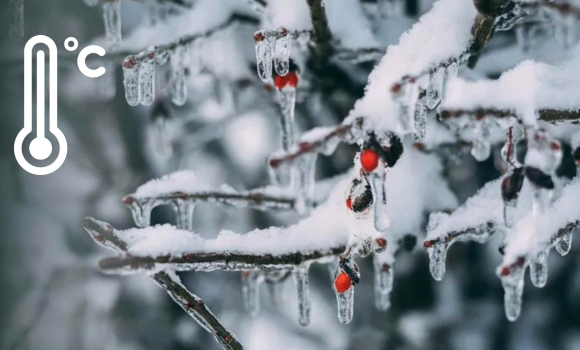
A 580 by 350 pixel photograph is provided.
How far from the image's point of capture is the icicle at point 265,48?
53.8 inches

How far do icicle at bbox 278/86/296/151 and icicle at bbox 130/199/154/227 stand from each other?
387 mm

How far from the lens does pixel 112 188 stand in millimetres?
3447

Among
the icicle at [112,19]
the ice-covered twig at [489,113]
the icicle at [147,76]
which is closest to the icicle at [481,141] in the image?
the ice-covered twig at [489,113]

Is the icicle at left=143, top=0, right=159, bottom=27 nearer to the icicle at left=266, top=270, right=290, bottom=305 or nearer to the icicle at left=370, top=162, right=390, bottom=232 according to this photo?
the icicle at left=266, top=270, right=290, bottom=305

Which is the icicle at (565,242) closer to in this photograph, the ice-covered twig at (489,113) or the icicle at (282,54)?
the ice-covered twig at (489,113)

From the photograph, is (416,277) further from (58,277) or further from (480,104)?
(58,277)

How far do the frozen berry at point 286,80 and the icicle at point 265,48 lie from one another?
180mm

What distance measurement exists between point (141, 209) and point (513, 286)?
898 millimetres

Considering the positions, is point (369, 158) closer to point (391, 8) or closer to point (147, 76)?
point (147, 76)

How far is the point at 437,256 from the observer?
146 centimetres

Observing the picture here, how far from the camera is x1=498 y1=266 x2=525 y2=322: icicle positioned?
118cm

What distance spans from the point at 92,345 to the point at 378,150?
2859 mm

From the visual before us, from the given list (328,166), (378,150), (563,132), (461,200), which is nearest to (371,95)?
(378,150)

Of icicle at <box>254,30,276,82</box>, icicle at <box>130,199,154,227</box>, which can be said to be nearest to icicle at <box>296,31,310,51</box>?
icicle at <box>254,30,276,82</box>
